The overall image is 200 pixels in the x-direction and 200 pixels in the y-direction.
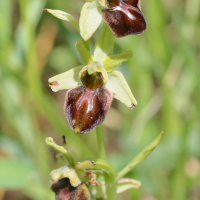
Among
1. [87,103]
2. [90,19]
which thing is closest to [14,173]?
[87,103]

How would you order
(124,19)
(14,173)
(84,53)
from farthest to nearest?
(14,173), (84,53), (124,19)

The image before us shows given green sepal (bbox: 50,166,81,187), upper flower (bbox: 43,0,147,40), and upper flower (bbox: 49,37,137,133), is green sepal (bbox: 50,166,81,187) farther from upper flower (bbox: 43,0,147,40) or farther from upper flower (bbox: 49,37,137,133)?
upper flower (bbox: 43,0,147,40)

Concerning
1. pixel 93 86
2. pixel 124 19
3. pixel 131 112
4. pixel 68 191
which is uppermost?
pixel 131 112

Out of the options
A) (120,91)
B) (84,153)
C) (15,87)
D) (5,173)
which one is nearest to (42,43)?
(15,87)

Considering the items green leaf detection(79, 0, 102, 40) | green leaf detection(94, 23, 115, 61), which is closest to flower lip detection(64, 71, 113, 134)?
green leaf detection(94, 23, 115, 61)

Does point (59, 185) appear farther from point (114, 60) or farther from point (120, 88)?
point (114, 60)

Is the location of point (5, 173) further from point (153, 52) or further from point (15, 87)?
point (153, 52)
